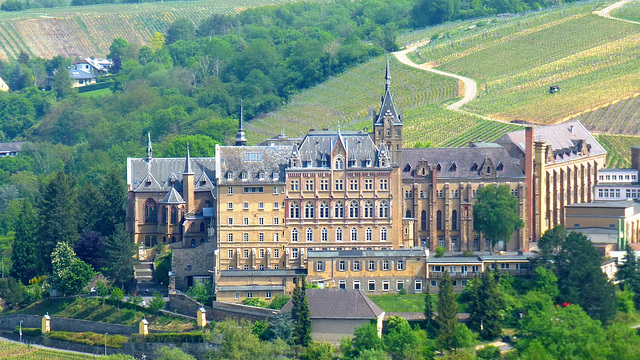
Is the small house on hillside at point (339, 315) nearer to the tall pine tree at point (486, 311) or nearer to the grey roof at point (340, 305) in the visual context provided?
the grey roof at point (340, 305)

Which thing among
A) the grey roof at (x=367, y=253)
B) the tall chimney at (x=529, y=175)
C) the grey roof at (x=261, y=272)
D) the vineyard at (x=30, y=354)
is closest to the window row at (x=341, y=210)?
the grey roof at (x=367, y=253)

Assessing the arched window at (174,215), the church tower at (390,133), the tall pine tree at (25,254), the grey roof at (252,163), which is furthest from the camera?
the tall pine tree at (25,254)

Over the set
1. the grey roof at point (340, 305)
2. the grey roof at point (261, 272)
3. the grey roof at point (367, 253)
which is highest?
the grey roof at point (367, 253)

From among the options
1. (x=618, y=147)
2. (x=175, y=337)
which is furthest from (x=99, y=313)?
(x=618, y=147)

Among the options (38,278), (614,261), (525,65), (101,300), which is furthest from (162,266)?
(525,65)

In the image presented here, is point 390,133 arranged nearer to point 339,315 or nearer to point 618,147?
point 339,315
